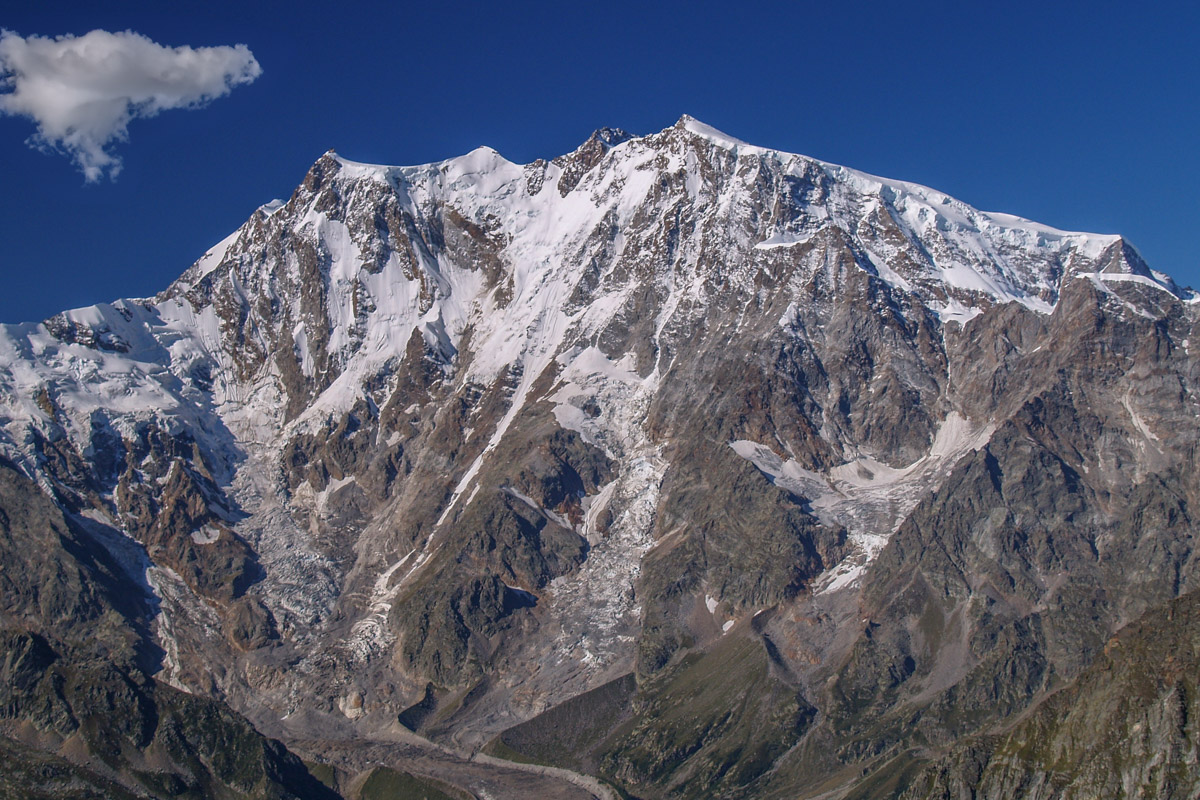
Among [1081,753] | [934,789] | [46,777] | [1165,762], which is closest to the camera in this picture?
[1165,762]

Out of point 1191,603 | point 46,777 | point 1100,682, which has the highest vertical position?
point 1191,603

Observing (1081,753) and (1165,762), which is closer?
(1165,762)

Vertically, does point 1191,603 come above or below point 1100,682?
above

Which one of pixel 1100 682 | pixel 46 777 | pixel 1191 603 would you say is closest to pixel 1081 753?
pixel 1100 682

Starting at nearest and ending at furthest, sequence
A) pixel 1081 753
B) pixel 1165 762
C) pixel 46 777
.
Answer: pixel 1165 762
pixel 1081 753
pixel 46 777

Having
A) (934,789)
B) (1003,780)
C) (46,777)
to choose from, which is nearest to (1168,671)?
(1003,780)

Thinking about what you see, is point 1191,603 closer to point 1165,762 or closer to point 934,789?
point 1165,762

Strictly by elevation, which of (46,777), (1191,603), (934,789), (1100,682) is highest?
(1191,603)

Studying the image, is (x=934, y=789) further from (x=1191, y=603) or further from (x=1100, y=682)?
(x=1191, y=603)

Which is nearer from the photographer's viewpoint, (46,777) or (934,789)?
(934,789)
